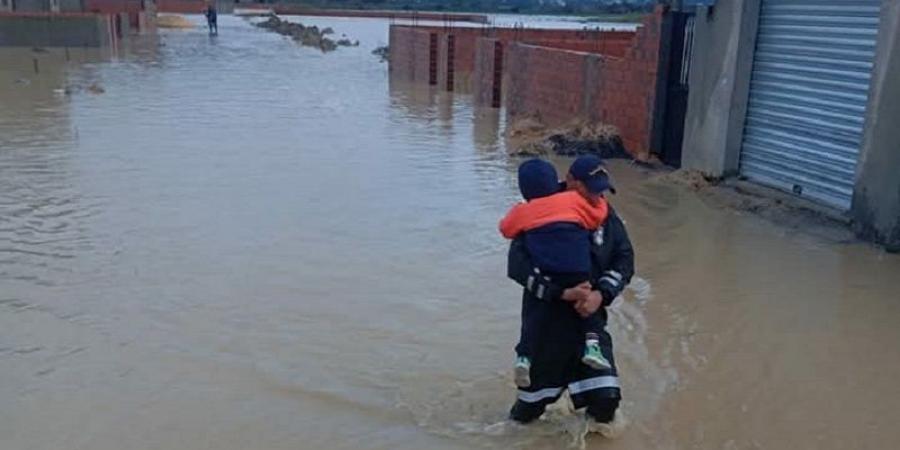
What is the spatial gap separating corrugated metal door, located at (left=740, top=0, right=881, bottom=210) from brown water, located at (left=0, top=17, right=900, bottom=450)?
94 cm

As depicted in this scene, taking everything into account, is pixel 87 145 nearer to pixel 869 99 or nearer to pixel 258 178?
pixel 258 178

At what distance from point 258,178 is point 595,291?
7.79 meters

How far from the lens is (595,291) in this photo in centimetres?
416

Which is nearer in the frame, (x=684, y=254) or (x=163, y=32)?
(x=684, y=254)

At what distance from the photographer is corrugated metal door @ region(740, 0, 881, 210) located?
918 centimetres

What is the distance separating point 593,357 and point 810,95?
6965 mm

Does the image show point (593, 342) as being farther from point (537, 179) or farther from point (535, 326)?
point (537, 179)

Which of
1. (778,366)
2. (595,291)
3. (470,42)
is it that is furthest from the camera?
(470,42)

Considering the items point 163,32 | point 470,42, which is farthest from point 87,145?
point 163,32

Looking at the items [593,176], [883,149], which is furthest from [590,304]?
[883,149]

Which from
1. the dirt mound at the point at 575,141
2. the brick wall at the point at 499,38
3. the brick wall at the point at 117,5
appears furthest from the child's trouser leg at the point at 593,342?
the brick wall at the point at 117,5

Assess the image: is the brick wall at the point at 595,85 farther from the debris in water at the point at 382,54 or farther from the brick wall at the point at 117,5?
the brick wall at the point at 117,5

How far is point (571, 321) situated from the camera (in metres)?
4.28

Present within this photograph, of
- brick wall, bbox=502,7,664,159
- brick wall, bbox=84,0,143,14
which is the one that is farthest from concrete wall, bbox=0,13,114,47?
brick wall, bbox=502,7,664,159
